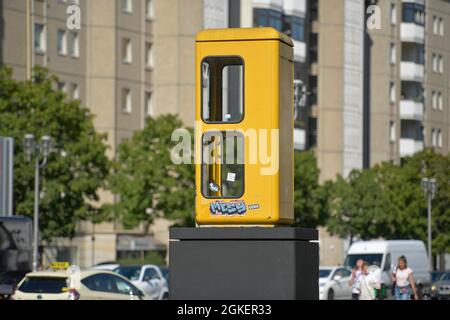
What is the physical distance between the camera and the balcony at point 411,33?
84.9 m

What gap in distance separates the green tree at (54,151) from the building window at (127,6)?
18642mm

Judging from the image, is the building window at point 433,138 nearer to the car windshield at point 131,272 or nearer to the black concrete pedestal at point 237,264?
the car windshield at point 131,272

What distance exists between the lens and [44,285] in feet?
90.1

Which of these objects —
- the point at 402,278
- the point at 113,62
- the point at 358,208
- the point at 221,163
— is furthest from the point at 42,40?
the point at 221,163

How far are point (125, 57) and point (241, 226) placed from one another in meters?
63.4

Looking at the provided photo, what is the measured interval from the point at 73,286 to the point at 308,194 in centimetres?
4232

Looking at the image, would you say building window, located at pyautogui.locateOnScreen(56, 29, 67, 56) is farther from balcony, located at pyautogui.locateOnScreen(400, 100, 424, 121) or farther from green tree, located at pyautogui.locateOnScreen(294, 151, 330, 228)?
balcony, located at pyautogui.locateOnScreen(400, 100, 424, 121)

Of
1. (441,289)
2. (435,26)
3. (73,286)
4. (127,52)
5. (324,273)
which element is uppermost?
(435,26)

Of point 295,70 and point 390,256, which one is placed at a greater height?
point 295,70

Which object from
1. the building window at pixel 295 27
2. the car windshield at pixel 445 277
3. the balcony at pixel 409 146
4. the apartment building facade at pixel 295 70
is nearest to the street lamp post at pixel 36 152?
the car windshield at pixel 445 277

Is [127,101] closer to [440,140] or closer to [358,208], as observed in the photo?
[358,208]

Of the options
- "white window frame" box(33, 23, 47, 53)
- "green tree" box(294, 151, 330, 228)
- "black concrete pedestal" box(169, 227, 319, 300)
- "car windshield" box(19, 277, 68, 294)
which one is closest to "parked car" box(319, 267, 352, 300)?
"green tree" box(294, 151, 330, 228)

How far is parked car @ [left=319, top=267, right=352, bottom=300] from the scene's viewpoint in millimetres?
47188

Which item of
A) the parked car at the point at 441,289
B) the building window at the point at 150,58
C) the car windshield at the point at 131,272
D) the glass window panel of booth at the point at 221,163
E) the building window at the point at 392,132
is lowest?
the parked car at the point at 441,289
